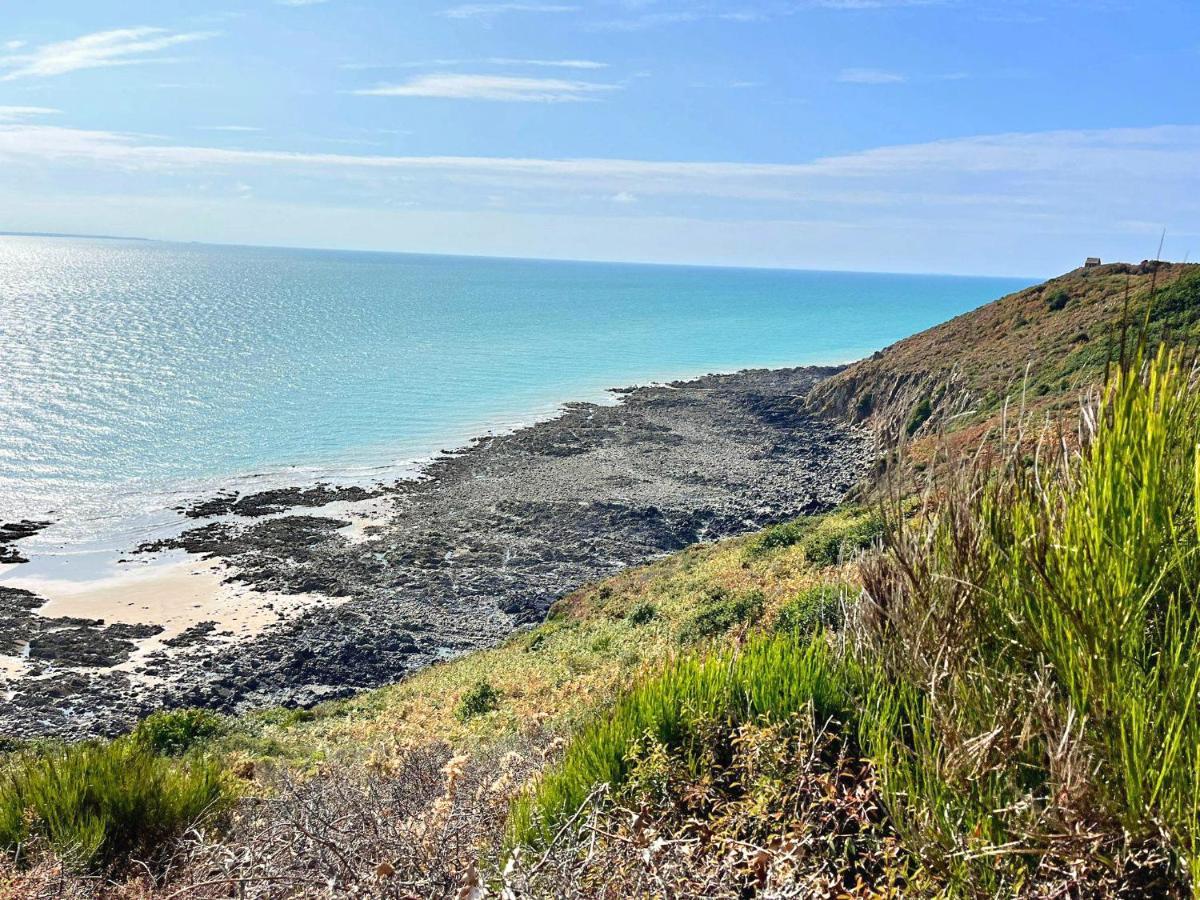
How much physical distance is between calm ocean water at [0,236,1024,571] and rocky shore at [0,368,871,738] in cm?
572

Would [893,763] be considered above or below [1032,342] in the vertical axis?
below

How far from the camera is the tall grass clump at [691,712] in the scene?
4.64 metres

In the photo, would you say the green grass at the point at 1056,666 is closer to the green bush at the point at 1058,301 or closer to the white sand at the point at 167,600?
the white sand at the point at 167,600

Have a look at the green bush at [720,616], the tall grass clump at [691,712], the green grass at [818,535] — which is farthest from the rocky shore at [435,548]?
the tall grass clump at [691,712]

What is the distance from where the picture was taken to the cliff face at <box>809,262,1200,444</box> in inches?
1608

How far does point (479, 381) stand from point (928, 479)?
7587 centimetres

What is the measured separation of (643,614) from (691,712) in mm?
19149

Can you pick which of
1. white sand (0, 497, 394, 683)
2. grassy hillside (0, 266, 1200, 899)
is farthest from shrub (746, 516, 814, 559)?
grassy hillside (0, 266, 1200, 899)

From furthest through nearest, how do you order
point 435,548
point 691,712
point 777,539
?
point 435,548, point 777,539, point 691,712

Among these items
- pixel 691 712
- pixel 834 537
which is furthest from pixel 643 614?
pixel 691 712

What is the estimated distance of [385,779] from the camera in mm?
6738

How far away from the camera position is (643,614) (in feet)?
77.7

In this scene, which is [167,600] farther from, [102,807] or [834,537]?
[102,807]

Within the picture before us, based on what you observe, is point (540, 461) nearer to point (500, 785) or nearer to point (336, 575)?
point (336, 575)
